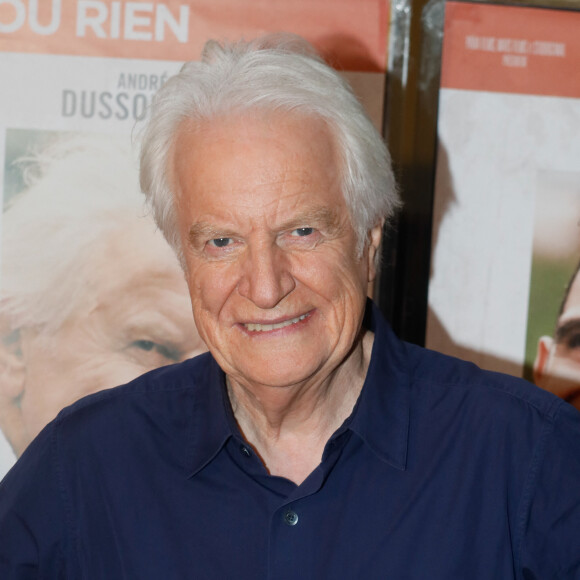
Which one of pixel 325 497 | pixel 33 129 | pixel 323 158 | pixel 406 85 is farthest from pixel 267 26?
pixel 325 497

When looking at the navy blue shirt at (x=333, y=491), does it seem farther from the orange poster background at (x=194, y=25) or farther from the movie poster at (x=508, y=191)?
the orange poster background at (x=194, y=25)

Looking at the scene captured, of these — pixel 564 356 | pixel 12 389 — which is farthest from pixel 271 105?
pixel 564 356

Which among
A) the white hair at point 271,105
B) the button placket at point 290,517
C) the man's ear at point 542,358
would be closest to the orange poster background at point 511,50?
the man's ear at point 542,358

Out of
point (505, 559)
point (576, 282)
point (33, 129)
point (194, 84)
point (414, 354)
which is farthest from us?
point (576, 282)

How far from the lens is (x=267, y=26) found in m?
1.88

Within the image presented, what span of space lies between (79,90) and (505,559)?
132cm

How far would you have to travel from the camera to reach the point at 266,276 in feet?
3.83

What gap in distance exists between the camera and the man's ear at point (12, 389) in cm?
188

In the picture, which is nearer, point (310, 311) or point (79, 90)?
point (310, 311)

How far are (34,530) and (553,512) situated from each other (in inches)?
31.3

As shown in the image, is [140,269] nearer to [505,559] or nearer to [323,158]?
[323,158]

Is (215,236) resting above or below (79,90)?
below

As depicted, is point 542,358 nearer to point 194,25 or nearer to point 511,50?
point 511,50

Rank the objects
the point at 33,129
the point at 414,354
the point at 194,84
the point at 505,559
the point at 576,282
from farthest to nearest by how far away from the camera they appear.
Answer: the point at 576,282
the point at 33,129
the point at 414,354
the point at 194,84
the point at 505,559
